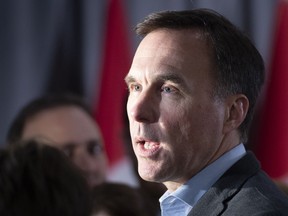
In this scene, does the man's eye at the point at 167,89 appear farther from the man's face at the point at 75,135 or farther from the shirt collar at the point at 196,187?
the man's face at the point at 75,135

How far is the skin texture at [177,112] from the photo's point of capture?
1852 millimetres

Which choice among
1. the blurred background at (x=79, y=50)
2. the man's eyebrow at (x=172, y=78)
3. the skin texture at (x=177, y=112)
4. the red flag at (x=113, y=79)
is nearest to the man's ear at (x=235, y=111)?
the skin texture at (x=177, y=112)

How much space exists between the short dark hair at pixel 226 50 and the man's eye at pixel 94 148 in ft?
4.69

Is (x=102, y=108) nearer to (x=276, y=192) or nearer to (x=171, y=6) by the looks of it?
(x=171, y=6)

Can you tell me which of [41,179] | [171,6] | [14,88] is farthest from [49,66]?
[41,179]

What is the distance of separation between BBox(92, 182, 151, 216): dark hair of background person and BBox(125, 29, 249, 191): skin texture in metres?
0.88

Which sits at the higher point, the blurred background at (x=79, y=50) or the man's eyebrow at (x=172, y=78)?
the man's eyebrow at (x=172, y=78)

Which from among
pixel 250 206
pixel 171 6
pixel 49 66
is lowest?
pixel 49 66

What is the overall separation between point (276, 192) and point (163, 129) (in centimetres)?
28

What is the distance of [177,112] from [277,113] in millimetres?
2832

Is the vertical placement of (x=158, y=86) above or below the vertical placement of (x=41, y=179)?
above

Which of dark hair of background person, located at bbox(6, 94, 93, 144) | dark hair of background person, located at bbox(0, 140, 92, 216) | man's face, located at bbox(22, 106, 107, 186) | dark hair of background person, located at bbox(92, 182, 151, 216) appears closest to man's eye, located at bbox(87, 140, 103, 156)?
man's face, located at bbox(22, 106, 107, 186)

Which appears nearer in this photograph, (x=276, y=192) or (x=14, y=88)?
(x=276, y=192)

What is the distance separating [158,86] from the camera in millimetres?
1880
